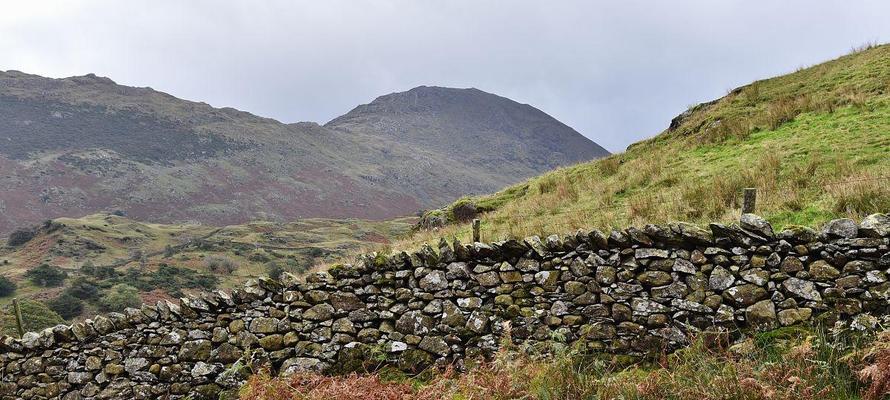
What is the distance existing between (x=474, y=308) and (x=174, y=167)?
498 feet

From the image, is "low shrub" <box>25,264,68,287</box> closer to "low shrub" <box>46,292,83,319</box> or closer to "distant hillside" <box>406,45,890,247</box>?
"low shrub" <box>46,292,83,319</box>

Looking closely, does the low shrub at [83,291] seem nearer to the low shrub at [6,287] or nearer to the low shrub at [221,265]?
the low shrub at [6,287]

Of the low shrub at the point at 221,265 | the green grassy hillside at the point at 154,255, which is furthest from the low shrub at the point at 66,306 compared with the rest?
the low shrub at the point at 221,265

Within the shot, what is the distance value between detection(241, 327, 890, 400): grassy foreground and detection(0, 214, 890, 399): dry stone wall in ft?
1.15

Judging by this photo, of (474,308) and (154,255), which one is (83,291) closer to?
(154,255)

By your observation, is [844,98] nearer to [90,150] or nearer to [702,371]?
[702,371]

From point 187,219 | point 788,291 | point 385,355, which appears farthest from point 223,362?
point 187,219

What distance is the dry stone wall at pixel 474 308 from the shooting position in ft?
19.4

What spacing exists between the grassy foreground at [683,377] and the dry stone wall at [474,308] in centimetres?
35

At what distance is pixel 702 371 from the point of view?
4941mm

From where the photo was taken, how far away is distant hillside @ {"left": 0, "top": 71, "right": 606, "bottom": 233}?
391ft

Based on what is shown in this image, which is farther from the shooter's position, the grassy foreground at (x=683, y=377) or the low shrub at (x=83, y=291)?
the low shrub at (x=83, y=291)

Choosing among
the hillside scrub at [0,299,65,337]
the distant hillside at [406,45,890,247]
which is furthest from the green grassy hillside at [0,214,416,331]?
the distant hillside at [406,45,890,247]

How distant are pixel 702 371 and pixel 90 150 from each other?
539 ft
